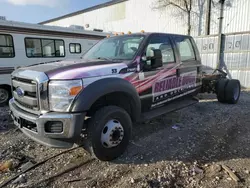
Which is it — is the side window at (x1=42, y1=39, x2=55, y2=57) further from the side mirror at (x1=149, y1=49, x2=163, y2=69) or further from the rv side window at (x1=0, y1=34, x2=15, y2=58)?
the side mirror at (x1=149, y1=49, x2=163, y2=69)

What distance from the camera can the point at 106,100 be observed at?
10.6 feet

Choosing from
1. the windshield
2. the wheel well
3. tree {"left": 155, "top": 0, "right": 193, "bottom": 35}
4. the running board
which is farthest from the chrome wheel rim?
tree {"left": 155, "top": 0, "right": 193, "bottom": 35}

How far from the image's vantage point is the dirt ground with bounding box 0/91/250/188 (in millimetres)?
2672

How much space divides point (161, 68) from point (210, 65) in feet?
29.0

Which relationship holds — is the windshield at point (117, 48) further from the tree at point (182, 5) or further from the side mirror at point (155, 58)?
the tree at point (182, 5)

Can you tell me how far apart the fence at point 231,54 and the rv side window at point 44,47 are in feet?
24.7

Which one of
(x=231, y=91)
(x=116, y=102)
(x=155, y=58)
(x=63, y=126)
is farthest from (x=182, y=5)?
(x=63, y=126)

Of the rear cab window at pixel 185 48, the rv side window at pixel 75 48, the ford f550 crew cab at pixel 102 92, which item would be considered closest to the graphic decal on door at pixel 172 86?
the ford f550 crew cab at pixel 102 92

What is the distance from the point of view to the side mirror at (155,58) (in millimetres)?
3531

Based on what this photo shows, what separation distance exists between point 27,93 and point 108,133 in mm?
1301

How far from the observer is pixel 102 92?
2848mm

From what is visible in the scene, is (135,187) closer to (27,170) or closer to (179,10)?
(27,170)

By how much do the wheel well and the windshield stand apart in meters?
0.69

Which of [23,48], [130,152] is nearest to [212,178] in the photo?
[130,152]
